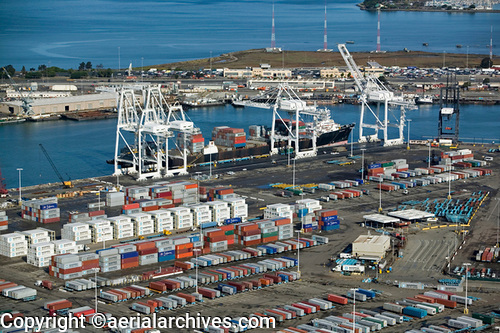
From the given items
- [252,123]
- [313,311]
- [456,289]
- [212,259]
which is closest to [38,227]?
[212,259]

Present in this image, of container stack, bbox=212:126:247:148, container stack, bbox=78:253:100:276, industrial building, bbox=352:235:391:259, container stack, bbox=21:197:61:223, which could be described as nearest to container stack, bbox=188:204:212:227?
container stack, bbox=21:197:61:223

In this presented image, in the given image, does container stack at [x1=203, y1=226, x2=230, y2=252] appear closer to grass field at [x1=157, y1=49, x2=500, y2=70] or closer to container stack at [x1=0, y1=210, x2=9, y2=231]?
container stack at [x1=0, y1=210, x2=9, y2=231]

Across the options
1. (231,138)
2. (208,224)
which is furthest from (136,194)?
(231,138)

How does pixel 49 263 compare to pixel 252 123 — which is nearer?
pixel 49 263

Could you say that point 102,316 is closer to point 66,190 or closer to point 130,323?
point 130,323

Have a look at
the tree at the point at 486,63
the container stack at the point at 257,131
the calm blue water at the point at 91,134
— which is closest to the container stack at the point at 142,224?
the calm blue water at the point at 91,134

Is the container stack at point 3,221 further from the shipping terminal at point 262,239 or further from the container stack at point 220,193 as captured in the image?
the container stack at point 220,193
